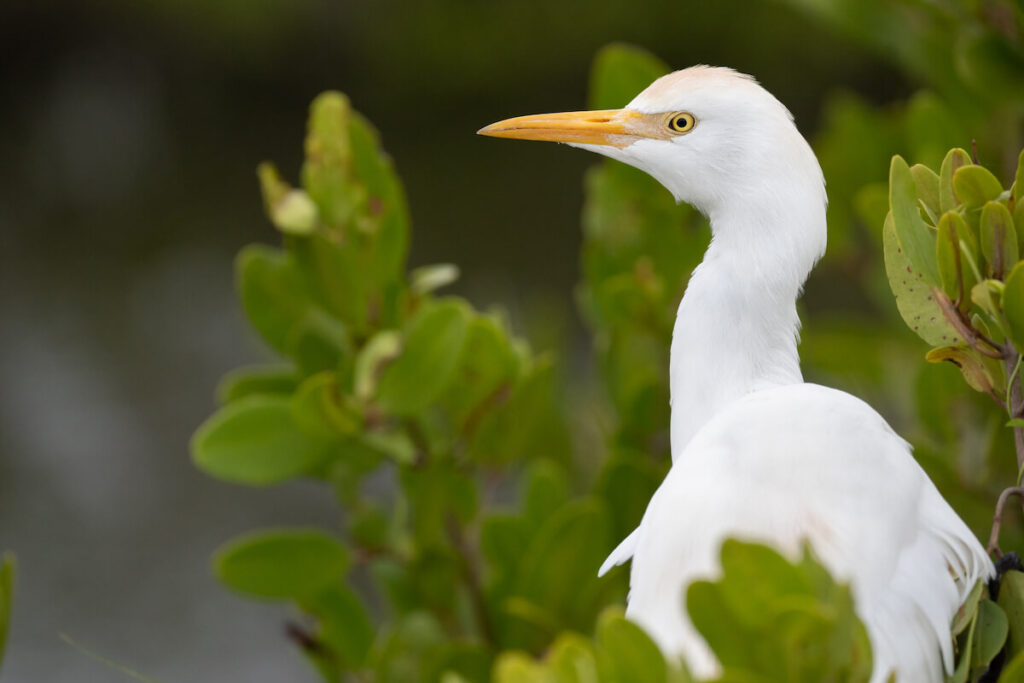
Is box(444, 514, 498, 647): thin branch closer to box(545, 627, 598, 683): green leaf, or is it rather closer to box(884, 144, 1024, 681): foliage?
box(884, 144, 1024, 681): foliage

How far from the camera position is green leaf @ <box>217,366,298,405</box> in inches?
54.3

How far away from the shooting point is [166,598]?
130 inches

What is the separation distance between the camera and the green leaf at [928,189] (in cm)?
90

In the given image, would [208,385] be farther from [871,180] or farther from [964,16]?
[964,16]

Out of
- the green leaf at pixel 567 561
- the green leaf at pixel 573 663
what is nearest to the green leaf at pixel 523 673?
→ the green leaf at pixel 573 663

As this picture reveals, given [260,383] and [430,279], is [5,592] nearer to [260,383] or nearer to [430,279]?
[260,383]

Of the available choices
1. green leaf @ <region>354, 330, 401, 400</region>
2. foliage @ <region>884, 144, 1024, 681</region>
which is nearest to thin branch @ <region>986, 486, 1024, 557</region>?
foliage @ <region>884, 144, 1024, 681</region>

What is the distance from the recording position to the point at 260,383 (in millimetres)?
1389

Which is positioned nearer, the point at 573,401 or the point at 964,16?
the point at 964,16

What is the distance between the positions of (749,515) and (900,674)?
0.14m

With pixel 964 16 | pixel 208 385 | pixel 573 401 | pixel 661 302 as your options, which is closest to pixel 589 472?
pixel 573 401

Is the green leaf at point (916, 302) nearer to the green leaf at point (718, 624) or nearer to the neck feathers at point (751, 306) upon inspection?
the neck feathers at point (751, 306)

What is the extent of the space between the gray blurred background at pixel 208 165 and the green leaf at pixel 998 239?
9.60 ft

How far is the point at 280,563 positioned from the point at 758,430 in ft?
1.97
